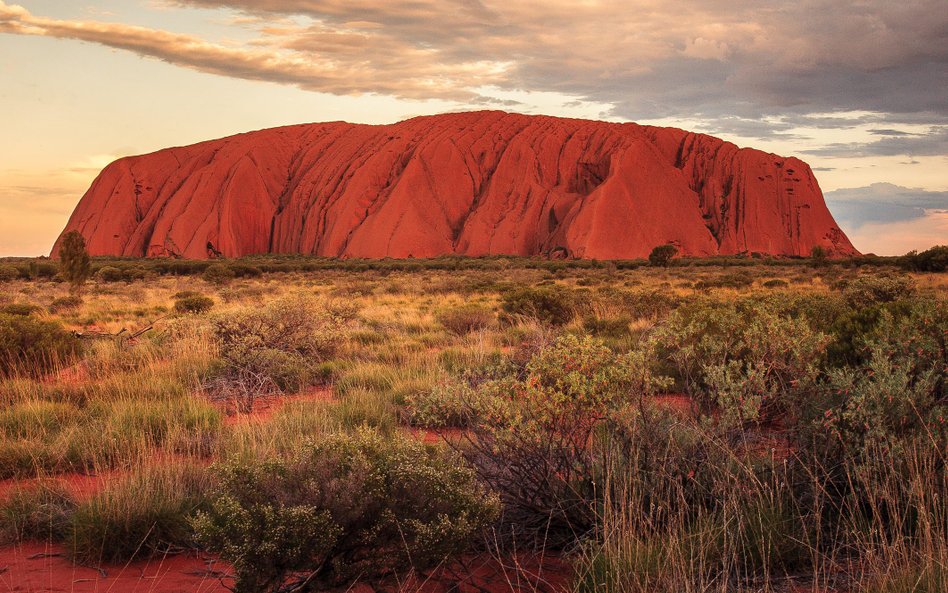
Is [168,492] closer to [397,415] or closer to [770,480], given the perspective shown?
[397,415]

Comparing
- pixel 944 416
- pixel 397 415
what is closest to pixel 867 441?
pixel 944 416

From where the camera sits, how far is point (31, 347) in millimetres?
9453

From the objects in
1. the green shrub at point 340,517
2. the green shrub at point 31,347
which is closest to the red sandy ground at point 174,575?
the green shrub at point 340,517

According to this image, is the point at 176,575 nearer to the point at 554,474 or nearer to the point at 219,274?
the point at 554,474

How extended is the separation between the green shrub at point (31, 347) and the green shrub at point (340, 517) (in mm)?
7230

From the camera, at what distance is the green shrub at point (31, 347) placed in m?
8.94

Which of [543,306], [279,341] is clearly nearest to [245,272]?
[543,306]

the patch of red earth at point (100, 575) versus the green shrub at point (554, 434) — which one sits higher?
the green shrub at point (554, 434)

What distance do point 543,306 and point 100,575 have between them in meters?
12.2

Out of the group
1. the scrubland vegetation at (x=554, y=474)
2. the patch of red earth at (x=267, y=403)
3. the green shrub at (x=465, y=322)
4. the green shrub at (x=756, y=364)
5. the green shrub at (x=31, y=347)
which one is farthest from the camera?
the green shrub at (x=465, y=322)

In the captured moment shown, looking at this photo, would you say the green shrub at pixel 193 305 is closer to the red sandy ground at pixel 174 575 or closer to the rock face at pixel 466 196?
the red sandy ground at pixel 174 575

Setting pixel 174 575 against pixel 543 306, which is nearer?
pixel 174 575

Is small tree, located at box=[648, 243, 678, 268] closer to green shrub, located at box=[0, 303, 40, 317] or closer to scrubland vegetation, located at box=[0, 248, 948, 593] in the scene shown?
green shrub, located at box=[0, 303, 40, 317]

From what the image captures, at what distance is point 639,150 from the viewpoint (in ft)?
254
